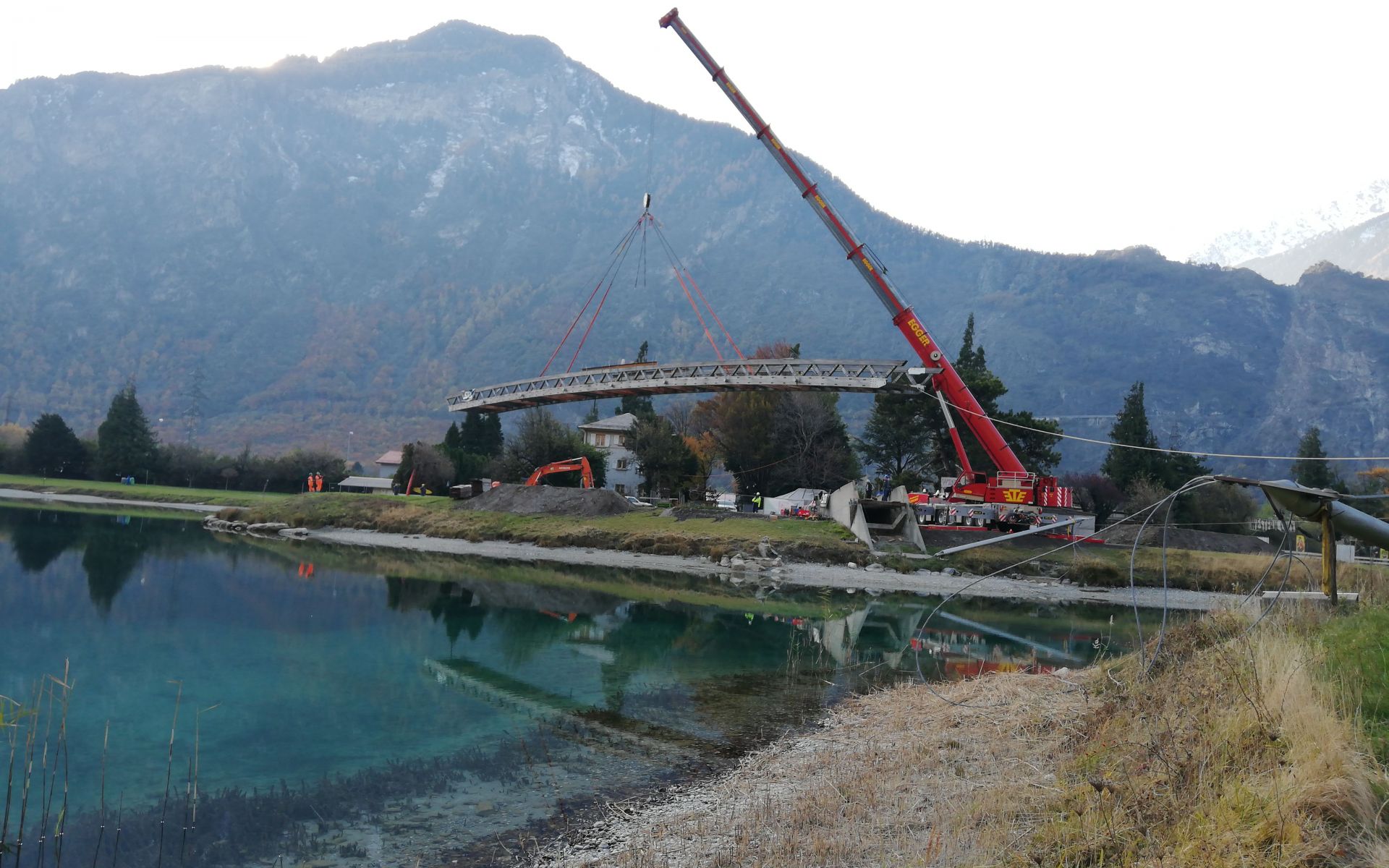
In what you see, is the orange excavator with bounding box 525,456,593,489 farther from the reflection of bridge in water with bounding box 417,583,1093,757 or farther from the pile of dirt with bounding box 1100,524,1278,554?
the pile of dirt with bounding box 1100,524,1278,554

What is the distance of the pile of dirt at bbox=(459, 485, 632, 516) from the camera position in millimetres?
43094

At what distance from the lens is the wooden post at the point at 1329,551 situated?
707 centimetres

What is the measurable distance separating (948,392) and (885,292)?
4.62 m

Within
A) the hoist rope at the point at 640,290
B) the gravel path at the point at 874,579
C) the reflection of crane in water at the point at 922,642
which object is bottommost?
the gravel path at the point at 874,579

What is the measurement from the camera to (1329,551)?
7.80 m

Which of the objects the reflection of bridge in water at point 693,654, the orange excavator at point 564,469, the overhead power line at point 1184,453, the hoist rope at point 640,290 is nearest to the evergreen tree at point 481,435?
the hoist rope at point 640,290

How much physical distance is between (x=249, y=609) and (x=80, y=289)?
179732 mm

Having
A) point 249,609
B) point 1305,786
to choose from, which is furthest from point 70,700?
point 1305,786

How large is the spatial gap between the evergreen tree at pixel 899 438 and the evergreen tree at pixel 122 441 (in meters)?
52.2

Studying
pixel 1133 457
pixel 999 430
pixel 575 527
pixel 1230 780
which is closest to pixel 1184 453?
pixel 1230 780

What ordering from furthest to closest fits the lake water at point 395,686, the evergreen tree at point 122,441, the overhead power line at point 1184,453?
the evergreen tree at point 122,441 → the lake water at point 395,686 → the overhead power line at point 1184,453

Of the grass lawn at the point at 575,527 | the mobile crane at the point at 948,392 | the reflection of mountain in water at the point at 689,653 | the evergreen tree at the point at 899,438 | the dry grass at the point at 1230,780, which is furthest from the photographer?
the evergreen tree at the point at 899,438

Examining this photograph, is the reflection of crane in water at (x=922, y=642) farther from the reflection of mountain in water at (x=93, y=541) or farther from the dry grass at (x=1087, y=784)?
the reflection of mountain in water at (x=93, y=541)

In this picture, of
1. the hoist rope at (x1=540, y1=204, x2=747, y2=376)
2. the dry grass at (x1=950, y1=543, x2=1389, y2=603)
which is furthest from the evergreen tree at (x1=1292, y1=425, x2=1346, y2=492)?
Result: the hoist rope at (x1=540, y1=204, x2=747, y2=376)
